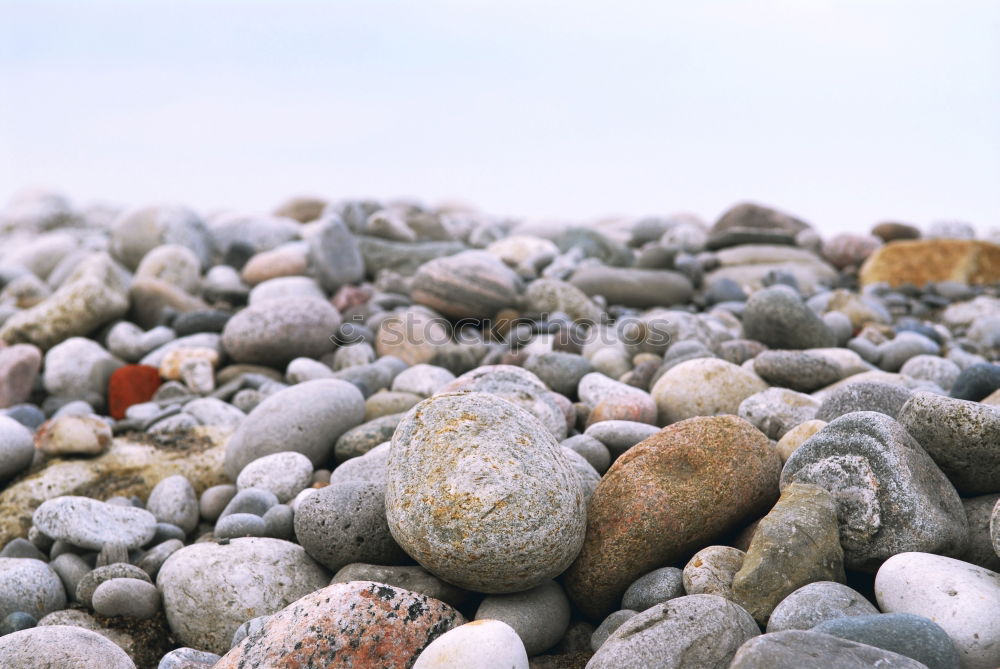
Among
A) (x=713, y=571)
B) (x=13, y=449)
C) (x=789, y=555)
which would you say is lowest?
(x=13, y=449)

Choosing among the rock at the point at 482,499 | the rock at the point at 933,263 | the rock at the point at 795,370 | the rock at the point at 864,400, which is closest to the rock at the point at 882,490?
the rock at the point at 864,400

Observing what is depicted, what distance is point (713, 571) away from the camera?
345cm

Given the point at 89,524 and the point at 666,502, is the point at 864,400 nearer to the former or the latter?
the point at 666,502

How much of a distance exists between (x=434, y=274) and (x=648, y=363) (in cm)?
293

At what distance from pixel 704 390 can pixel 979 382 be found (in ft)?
5.36

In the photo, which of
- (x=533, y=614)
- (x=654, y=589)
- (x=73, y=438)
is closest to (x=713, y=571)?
(x=654, y=589)

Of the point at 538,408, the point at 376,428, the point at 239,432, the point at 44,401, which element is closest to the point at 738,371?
the point at 538,408

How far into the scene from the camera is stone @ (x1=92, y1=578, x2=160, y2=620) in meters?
A: 4.14

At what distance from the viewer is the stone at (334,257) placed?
934cm

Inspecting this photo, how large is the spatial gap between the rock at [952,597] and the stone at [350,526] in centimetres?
214

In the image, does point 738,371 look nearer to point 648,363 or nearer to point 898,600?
point 648,363

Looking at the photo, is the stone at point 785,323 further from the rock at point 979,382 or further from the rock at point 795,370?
the rock at point 979,382

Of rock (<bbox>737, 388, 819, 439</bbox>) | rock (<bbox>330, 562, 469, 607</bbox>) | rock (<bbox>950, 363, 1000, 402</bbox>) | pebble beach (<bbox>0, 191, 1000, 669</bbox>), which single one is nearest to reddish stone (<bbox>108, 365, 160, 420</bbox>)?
pebble beach (<bbox>0, 191, 1000, 669</bbox>)

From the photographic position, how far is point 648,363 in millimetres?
6438
